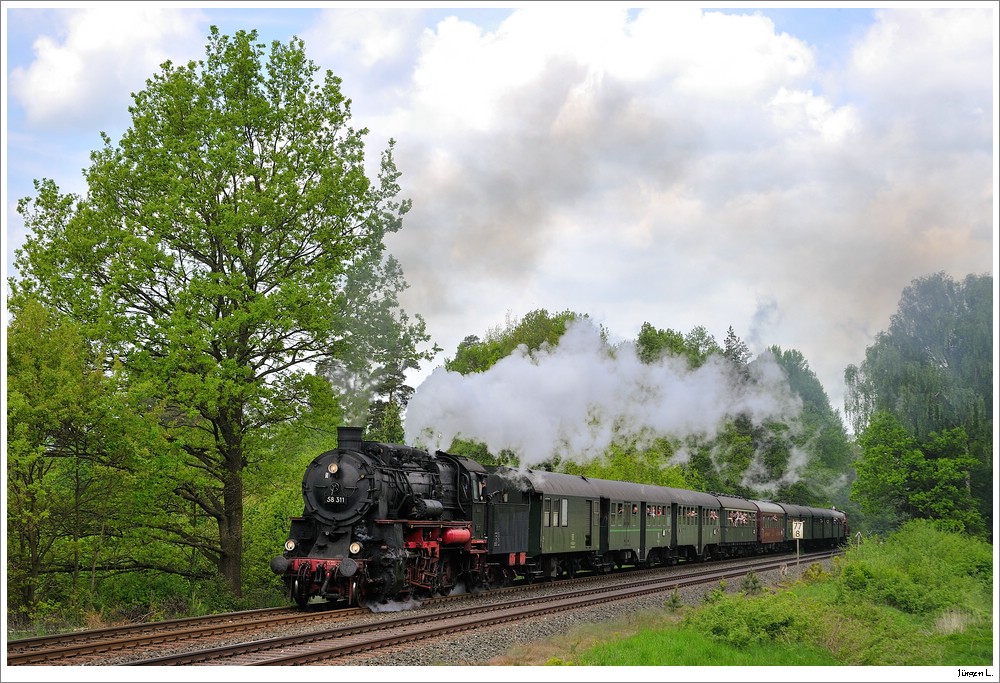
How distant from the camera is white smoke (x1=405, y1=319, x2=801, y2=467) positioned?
26.6 meters

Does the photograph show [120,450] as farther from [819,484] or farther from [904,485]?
[819,484]

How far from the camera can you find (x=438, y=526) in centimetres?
2119

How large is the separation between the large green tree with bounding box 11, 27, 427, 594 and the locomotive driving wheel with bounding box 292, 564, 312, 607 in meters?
4.89

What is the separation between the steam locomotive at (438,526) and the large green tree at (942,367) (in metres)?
10.9

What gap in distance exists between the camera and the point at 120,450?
21.0 meters

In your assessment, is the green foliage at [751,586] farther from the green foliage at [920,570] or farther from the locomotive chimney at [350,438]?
the locomotive chimney at [350,438]

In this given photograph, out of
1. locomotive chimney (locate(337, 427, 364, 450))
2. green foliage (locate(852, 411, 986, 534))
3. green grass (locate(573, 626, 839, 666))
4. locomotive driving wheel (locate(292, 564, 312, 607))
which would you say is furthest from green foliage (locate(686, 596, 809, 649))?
green foliage (locate(852, 411, 986, 534))

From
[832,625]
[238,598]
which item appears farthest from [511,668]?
[238,598]

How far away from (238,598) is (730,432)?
1862 inches

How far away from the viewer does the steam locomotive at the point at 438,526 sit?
63.8ft

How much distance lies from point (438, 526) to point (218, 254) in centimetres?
970

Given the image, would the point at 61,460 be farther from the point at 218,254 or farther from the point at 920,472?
the point at 920,472

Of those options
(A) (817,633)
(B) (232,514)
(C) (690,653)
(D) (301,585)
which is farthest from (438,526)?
(A) (817,633)

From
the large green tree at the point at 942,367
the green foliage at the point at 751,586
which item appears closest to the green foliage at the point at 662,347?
the large green tree at the point at 942,367
